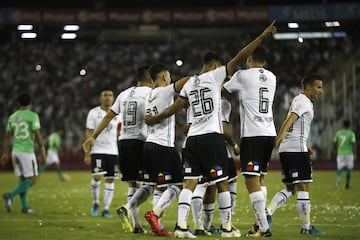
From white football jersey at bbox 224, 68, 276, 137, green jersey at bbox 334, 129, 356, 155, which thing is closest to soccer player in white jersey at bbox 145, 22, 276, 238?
white football jersey at bbox 224, 68, 276, 137

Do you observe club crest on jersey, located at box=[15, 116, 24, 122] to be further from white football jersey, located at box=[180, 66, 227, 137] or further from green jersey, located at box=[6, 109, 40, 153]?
white football jersey, located at box=[180, 66, 227, 137]

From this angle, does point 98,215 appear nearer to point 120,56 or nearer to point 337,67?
point 337,67

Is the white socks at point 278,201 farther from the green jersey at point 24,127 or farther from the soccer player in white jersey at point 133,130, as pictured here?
the green jersey at point 24,127

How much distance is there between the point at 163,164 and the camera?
1202cm

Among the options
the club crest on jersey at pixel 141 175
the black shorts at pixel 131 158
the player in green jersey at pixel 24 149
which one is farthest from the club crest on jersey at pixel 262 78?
the player in green jersey at pixel 24 149

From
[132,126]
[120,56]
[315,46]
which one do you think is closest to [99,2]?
[120,56]

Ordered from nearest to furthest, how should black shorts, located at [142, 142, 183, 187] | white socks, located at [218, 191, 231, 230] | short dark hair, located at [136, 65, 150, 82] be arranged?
white socks, located at [218, 191, 231, 230] < black shorts, located at [142, 142, 183, 187] < short dark hair, located at [136, 65, 150, 82]

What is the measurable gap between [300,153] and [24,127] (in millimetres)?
7245

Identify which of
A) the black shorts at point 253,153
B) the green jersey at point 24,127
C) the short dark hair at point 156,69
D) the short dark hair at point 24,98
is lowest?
the black shorts at point 253,153

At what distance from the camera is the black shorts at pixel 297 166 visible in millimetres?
12250

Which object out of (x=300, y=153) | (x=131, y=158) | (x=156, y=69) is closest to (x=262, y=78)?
(x=300, y=153)

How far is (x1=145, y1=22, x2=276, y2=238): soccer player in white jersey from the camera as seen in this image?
435 inches

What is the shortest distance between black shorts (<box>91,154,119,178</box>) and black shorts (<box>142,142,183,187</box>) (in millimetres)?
4837

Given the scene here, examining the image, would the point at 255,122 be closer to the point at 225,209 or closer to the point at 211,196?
the point at 225,209
